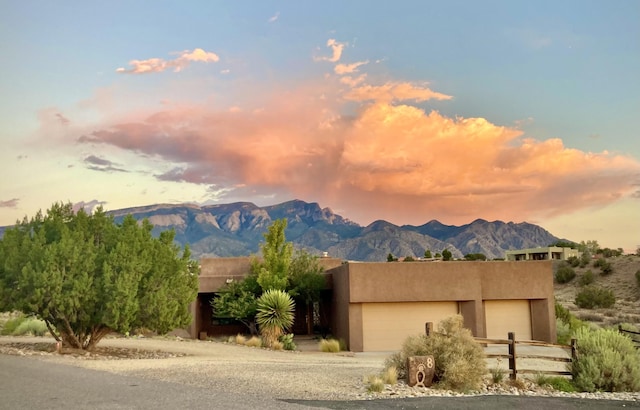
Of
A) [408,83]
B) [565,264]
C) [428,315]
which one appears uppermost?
[408,83]

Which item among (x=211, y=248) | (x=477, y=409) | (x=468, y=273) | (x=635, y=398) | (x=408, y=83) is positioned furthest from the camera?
(x=211, y=248)

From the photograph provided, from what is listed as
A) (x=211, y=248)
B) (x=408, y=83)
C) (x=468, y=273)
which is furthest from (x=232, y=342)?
(x=211, y=248)

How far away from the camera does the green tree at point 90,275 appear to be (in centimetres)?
2262

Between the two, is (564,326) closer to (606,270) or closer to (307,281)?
(307,281)

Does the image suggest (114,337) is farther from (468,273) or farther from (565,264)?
(565,264)

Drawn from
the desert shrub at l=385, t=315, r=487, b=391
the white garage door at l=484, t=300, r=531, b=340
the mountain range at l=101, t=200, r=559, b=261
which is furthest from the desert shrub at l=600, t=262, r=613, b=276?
the mountain range at l=101, t=200, r=559, b=261

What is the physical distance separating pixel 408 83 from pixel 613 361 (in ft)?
84.3

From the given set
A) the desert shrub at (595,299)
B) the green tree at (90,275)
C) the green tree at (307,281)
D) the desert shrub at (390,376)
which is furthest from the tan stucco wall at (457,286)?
the desert shrub at (595,299)

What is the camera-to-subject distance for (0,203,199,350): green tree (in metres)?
22.6

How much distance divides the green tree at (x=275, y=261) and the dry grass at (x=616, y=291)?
23.6m

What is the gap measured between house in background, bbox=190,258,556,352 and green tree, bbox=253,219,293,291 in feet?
9.38

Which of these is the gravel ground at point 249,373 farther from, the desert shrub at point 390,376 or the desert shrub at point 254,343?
the desert shrub at point 254,343

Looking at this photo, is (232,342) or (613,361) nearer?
(613,361)

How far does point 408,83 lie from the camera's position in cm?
4188
